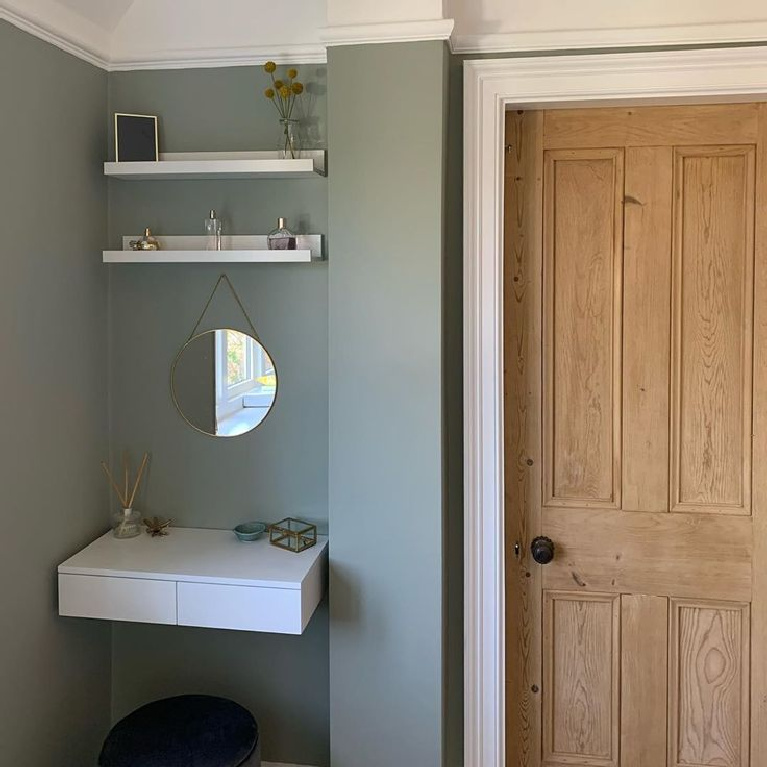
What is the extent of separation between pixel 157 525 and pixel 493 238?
52.0 inches

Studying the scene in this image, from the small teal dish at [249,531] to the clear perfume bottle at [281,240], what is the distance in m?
0.82

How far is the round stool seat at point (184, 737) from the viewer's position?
2.00 metres

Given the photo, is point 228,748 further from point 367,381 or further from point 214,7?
point 214,7

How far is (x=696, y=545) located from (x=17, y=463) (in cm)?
185

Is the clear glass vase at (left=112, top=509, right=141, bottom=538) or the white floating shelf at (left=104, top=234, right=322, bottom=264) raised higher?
the white floating shelf at (left=104, top=234, right=322, bottom=264)

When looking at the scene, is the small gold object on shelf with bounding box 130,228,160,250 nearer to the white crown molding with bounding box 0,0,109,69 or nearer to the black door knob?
the white crown molding with bounding box 0,0,109,69

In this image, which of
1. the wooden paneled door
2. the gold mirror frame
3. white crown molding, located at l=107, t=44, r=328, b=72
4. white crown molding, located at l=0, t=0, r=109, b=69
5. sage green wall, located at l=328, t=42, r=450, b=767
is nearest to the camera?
white crown molding, located at l=0, t=0, r=109, b=69

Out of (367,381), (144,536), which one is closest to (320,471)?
(367,381)

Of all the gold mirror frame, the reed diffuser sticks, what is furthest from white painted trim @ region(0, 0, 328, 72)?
the reed diffuser sticks

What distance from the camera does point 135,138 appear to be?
2.38 meters

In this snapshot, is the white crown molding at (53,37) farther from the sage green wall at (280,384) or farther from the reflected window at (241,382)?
the reflected window at (241,382)

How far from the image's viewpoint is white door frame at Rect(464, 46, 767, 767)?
211 centimetres

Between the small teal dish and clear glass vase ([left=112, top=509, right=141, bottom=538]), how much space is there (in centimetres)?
32

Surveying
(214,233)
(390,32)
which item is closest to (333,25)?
(390,32)
